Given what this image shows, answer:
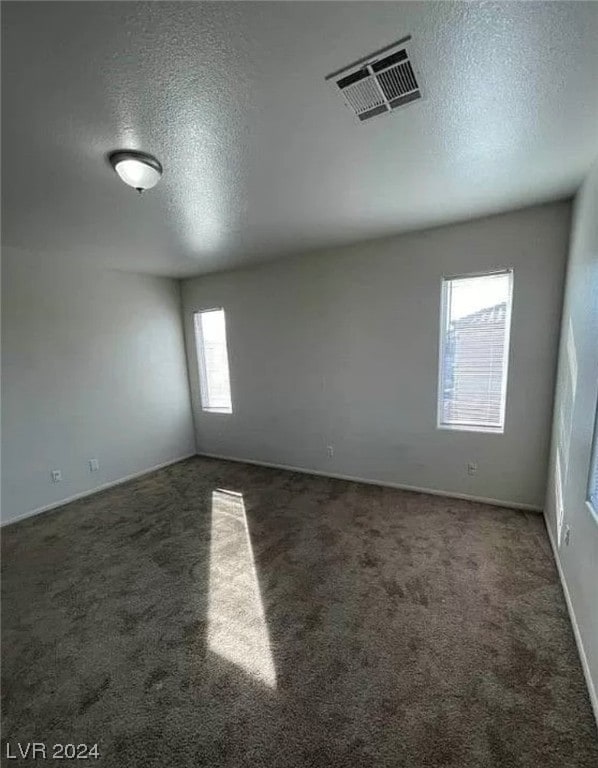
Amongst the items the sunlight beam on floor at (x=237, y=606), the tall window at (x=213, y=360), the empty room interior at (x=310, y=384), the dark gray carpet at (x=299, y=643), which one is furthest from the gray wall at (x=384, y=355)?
the sunlight beam on floor at (x=237, y=606)

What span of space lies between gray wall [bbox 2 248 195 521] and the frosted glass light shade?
2.27 meters

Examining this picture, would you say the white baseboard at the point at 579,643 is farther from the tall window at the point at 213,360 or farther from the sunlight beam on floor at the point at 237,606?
the tall window at the point at 213,360

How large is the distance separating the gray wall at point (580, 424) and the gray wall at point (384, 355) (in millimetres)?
304

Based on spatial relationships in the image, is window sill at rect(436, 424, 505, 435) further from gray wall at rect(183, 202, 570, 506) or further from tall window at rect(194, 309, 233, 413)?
tall window at rect(194, 309, 233, 413)

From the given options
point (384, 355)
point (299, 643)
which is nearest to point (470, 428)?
point (384, 355)

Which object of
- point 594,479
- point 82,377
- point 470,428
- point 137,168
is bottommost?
point 470,428

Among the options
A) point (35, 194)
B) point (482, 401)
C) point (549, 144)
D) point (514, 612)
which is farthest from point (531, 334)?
point (35, 194)

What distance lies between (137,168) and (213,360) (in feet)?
10.7

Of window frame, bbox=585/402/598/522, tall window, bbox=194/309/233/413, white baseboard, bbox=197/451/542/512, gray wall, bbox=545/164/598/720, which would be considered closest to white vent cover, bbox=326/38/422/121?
gray wall, bbox=545/164/598/720

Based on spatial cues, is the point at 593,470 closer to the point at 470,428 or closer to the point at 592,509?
the point at 592,509

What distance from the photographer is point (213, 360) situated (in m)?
4.87

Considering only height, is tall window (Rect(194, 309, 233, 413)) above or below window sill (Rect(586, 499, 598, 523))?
above

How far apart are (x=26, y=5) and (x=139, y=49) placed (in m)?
0.30

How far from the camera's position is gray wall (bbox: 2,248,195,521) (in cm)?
322
